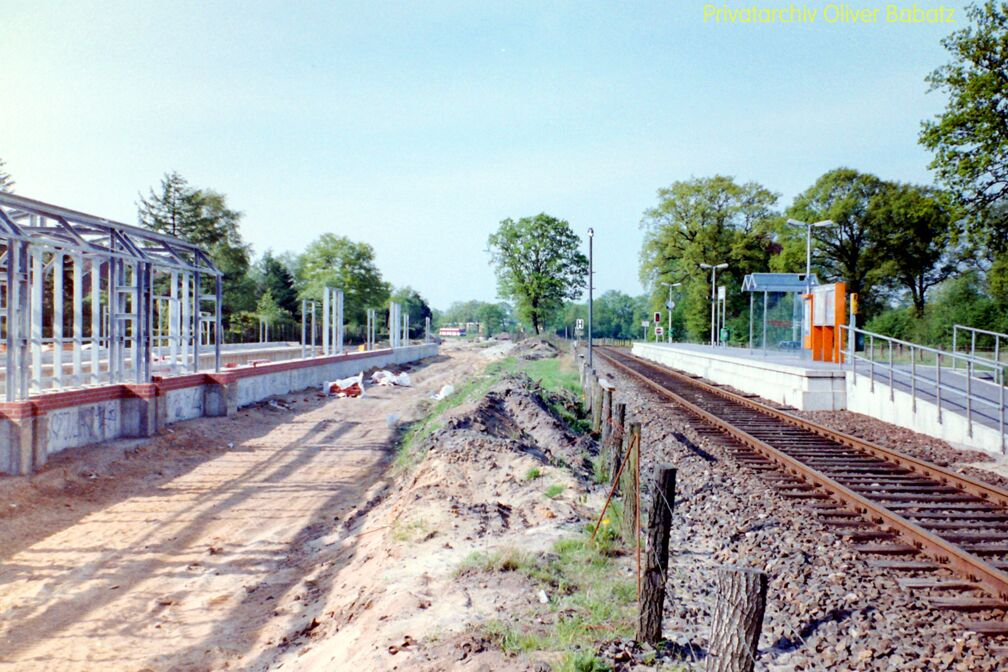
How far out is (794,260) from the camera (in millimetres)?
54250

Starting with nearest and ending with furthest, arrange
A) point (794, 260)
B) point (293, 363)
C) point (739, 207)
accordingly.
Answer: point (293, 363), point (794, 260), point (739, 207)

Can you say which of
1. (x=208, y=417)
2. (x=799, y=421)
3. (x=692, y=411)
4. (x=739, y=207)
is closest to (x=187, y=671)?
(x=208, y=417)

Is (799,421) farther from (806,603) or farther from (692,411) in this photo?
(806,603)

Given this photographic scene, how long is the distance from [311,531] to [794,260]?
51.5 metres

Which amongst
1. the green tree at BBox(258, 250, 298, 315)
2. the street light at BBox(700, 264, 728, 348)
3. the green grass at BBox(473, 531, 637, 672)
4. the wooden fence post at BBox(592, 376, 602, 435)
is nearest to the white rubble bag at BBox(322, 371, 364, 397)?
the wooden fence post at BBox(592, 376, 602, 435)

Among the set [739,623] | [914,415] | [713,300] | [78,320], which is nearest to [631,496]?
[739,623]

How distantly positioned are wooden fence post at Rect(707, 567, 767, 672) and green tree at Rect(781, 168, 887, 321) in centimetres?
5216

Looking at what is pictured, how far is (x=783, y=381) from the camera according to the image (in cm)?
2012

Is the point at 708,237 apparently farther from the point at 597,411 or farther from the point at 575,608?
the point at 575,608

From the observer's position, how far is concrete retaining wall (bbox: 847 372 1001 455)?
12.1 m

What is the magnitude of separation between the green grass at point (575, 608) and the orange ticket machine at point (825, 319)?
16546 millimetres

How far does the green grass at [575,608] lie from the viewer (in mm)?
4480

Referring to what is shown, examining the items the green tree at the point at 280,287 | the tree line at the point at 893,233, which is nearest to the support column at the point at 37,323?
the tree line at the point at 893,233

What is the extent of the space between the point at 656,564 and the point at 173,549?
5.42m
